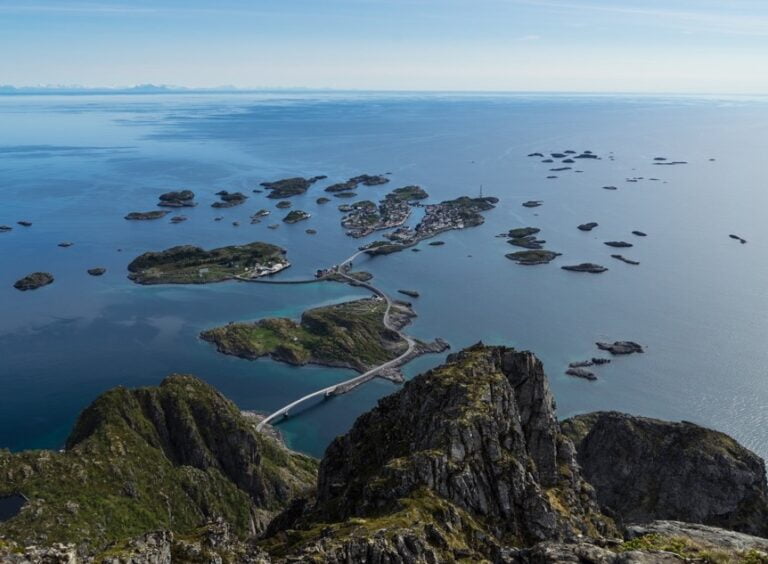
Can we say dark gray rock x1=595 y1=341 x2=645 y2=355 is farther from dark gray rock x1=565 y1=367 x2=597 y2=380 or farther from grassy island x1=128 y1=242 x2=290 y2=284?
grassy island x1=128 y1=242 x2=290 y2=284

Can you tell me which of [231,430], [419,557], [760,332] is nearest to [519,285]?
[760,332]

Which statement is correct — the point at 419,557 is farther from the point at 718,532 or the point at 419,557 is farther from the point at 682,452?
the point at 682,452

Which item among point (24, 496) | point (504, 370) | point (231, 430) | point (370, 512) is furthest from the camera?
point (231, 430)

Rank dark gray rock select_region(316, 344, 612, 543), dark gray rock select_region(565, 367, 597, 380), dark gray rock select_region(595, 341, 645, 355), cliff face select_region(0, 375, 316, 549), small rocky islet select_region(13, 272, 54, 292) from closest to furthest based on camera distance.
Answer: dark gray rock select_region(316, 344, 612, 543)
cliff face select_region(0, 375, 316, 549)
dark gray rock select_region(565, 367, 597, 380)
dark gray rock select_region(595, 341, 645, 355)
small rocky islet select_region(13, 272, 54, 292)

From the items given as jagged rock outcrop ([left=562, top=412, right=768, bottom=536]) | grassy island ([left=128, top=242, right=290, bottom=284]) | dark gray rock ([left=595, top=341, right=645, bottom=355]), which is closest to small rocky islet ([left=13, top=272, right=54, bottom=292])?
grassy island ([left=128, top=242, right=290, bottom=284])

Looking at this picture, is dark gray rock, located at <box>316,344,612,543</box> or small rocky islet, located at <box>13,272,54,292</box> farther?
small rocky islet, located at <box>13,272,54,292</box>

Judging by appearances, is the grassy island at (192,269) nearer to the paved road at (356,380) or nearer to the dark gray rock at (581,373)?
the paved road at (356,380)
